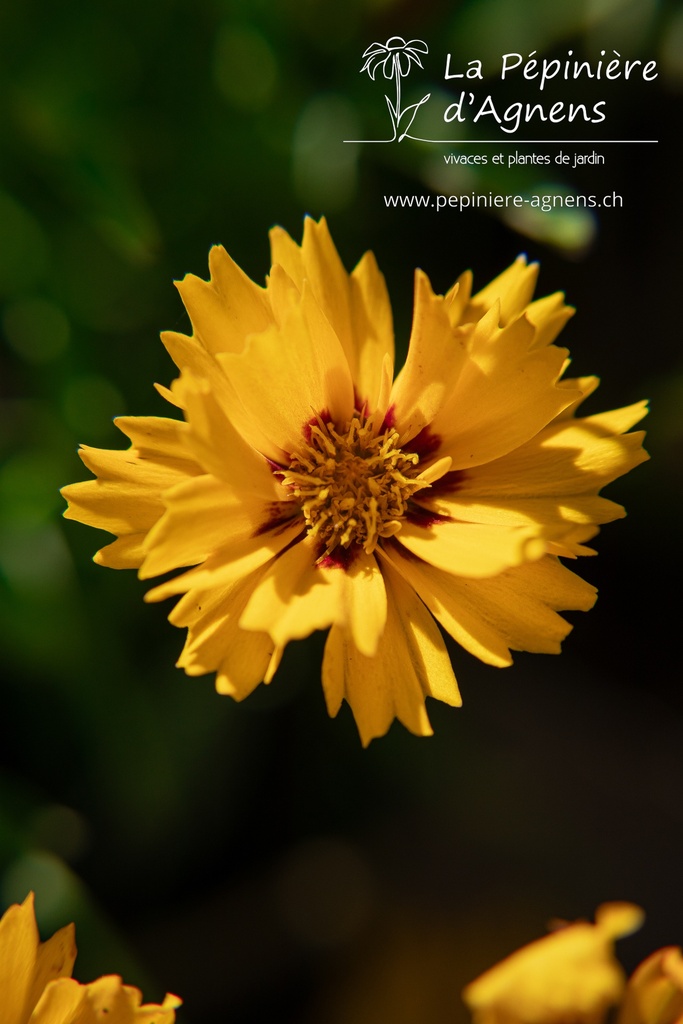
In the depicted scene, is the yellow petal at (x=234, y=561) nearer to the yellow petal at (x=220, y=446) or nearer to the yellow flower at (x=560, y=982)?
the yellow petal at (x=220, y=446)

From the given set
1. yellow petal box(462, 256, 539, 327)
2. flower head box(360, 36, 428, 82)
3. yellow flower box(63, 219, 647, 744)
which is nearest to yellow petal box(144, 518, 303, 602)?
Result: yellow flower box(63, 219, 647, 744)

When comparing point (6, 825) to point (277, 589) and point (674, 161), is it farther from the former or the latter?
point (674, 161)

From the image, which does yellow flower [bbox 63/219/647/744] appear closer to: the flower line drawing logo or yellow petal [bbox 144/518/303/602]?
yellow petal [bbox 144/518/303/602]

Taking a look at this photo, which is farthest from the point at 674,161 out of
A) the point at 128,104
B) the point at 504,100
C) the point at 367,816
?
the point at 367,816

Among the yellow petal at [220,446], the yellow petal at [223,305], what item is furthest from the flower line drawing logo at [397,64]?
the yellow petal at [220,446]

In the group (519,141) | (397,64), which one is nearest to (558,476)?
(519,141)

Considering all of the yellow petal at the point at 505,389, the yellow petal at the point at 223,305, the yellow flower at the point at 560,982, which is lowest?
the yellow flower at the point at 560,982

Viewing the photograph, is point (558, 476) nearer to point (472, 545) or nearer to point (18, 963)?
point (472, 545)
